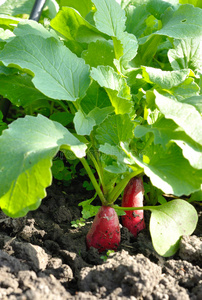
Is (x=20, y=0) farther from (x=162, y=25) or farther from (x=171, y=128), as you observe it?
(x=171, y=128)

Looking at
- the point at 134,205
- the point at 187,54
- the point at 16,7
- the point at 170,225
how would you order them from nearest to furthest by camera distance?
the point at 170,225 < the point at 134,205 < the point at 187,54 < the point at 16,7

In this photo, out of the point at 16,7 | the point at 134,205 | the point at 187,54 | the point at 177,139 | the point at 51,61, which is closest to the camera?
the point at 177,139

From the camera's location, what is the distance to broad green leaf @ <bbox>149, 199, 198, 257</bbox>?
1256 mm

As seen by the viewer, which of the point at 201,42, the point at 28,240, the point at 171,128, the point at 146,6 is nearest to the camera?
the point at 171,128

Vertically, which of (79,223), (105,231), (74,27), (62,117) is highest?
(74,27)

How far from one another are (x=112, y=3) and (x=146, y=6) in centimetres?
44

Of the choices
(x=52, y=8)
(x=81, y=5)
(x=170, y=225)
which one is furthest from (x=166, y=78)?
(x=52, y=8)

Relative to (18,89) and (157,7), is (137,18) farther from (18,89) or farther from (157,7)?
(18,89)

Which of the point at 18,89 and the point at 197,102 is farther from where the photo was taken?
the point at 18,89

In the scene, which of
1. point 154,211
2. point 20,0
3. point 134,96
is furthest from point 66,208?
point 20,0

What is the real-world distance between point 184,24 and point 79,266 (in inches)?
45.3

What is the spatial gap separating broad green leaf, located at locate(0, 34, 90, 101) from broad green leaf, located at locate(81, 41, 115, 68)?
0.27ft

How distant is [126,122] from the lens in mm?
1329

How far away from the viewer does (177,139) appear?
1.20 m
